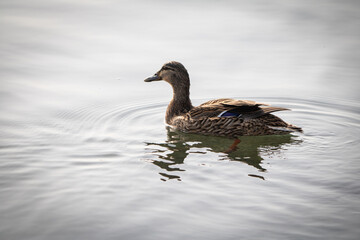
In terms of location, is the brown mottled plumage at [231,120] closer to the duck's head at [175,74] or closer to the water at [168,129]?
the water at [168,129]

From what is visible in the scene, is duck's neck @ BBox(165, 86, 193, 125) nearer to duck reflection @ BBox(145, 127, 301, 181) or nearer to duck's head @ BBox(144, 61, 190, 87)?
duck's head @ BBox(144, 61, 190, 87)

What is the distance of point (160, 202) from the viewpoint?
540 cm

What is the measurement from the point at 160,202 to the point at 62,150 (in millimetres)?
2184

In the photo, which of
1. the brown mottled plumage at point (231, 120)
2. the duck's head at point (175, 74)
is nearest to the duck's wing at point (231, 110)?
the brown mottled plumage at point (231, 120)

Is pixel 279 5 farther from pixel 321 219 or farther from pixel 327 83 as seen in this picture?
pixel 321 219

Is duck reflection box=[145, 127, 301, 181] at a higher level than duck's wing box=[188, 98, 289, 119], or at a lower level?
lower

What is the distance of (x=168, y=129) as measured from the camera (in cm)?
822

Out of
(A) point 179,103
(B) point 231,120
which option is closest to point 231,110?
(B) point 231,120

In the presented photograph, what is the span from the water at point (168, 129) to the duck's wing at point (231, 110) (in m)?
0.40

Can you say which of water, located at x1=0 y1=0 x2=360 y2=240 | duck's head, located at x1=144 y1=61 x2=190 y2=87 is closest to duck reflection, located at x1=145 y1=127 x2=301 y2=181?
water, located at x1=0 y1=0 x2=360 y2=240

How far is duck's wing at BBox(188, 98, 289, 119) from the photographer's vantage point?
770 cm

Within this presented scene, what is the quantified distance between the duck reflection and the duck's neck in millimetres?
402

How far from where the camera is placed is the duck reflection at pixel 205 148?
656 centimetres

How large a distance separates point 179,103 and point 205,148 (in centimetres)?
159
